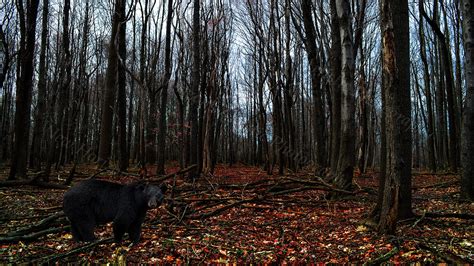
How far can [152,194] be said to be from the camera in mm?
3178

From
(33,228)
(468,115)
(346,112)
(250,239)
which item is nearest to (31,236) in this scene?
(33,228)

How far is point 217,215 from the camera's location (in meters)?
5.86

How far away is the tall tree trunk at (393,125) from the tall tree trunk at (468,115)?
3.06 meters

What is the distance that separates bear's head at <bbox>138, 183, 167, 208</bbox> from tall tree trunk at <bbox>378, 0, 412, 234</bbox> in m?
2.89

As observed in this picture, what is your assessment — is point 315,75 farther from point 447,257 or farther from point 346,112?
point 447,257

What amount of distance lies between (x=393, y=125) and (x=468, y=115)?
421cm

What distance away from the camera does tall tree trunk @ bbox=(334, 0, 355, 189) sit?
Answer: 7.28m

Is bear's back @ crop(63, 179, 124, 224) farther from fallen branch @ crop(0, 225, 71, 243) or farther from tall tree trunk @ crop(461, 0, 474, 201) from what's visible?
tall tree trunk @ crop(461, 0, 474, 201)

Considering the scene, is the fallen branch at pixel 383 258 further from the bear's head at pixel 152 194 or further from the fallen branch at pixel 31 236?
the fallen branch at pixel 31 236

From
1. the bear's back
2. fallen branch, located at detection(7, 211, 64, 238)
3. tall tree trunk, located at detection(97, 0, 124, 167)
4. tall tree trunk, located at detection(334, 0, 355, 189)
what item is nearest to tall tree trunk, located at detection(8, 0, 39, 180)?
tall tree trunk, located at detection(97, 0, 124, 167)

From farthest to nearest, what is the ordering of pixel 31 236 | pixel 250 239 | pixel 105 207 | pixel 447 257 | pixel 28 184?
pixel 28 184 → pixel 250 239 → pixel 31 236 → pixel 105 207 → pixel 447 257

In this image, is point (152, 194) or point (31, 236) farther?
point (31, 236)

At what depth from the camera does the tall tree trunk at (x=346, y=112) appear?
7277 mm

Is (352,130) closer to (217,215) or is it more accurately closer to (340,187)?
(340,187)
